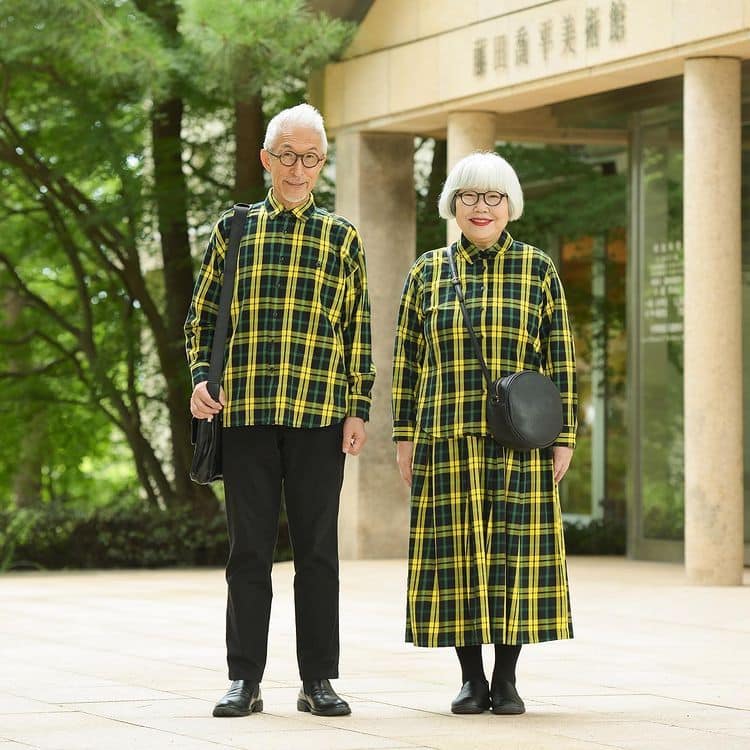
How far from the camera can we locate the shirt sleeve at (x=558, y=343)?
6023 mm

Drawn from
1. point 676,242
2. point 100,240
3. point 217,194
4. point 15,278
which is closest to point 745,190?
point 676,242

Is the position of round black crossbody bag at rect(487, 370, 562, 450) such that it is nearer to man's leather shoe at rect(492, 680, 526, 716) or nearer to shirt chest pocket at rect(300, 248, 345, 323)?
shirt chest pocket at rect(300, 248, 345, 323)

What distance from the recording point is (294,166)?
5895 millimetres

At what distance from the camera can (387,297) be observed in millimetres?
15680

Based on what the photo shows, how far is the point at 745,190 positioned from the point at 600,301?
357cm

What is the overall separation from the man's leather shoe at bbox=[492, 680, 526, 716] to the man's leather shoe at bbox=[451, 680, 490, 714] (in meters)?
0.03

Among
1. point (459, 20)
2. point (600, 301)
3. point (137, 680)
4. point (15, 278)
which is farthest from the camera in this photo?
point (15, 278)

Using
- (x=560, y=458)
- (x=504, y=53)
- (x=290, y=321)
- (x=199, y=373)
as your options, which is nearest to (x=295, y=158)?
(x=290, y=321)

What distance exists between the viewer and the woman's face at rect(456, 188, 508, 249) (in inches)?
236

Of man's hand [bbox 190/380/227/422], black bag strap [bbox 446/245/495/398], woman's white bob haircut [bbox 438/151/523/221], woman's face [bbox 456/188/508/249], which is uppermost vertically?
woman's white bob haircut [bbox 438/151/523/221]

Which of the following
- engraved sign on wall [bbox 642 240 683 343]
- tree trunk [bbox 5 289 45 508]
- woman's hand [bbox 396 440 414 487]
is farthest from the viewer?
tree trunk [bbox 5 289 45 508]

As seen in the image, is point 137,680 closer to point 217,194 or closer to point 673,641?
point 673,641

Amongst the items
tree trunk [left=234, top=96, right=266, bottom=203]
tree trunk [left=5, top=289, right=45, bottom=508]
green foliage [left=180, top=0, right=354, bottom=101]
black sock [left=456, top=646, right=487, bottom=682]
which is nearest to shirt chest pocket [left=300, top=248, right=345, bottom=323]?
black sock [left=456, top=646, right=487, bottom=682]

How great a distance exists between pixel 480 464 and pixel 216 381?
0.95 meters
